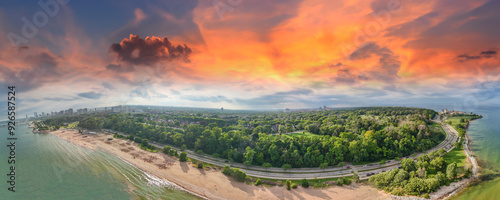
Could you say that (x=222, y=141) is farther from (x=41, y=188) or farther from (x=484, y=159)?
(x=484, y=159)

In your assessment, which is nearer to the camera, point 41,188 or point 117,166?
point 41,188

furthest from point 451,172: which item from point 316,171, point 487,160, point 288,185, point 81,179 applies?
point 81,179

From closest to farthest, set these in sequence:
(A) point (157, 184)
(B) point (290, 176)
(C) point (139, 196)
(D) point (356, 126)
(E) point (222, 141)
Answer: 1. (C) point (139, 196)
2. (A) point (157, 184)
3. (B) point (290, 176)
4. (E) point (222, 141)
5. (D) point (356, 126)

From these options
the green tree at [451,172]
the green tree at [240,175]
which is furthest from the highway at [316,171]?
the green tree at [451,172]

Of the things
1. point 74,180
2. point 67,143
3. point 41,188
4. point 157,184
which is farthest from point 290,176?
point 67,143

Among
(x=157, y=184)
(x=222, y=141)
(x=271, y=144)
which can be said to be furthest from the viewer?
(x=222, y=141)

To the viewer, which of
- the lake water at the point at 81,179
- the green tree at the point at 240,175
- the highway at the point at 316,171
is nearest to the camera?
the lake water at the point at 81,179

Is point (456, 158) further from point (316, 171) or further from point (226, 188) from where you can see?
point (226, 188)

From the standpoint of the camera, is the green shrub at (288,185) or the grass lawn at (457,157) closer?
the green shrub at (288,185)

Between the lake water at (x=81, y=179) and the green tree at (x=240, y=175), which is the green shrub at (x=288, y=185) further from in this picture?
the lake water at (x=81, y=179)
